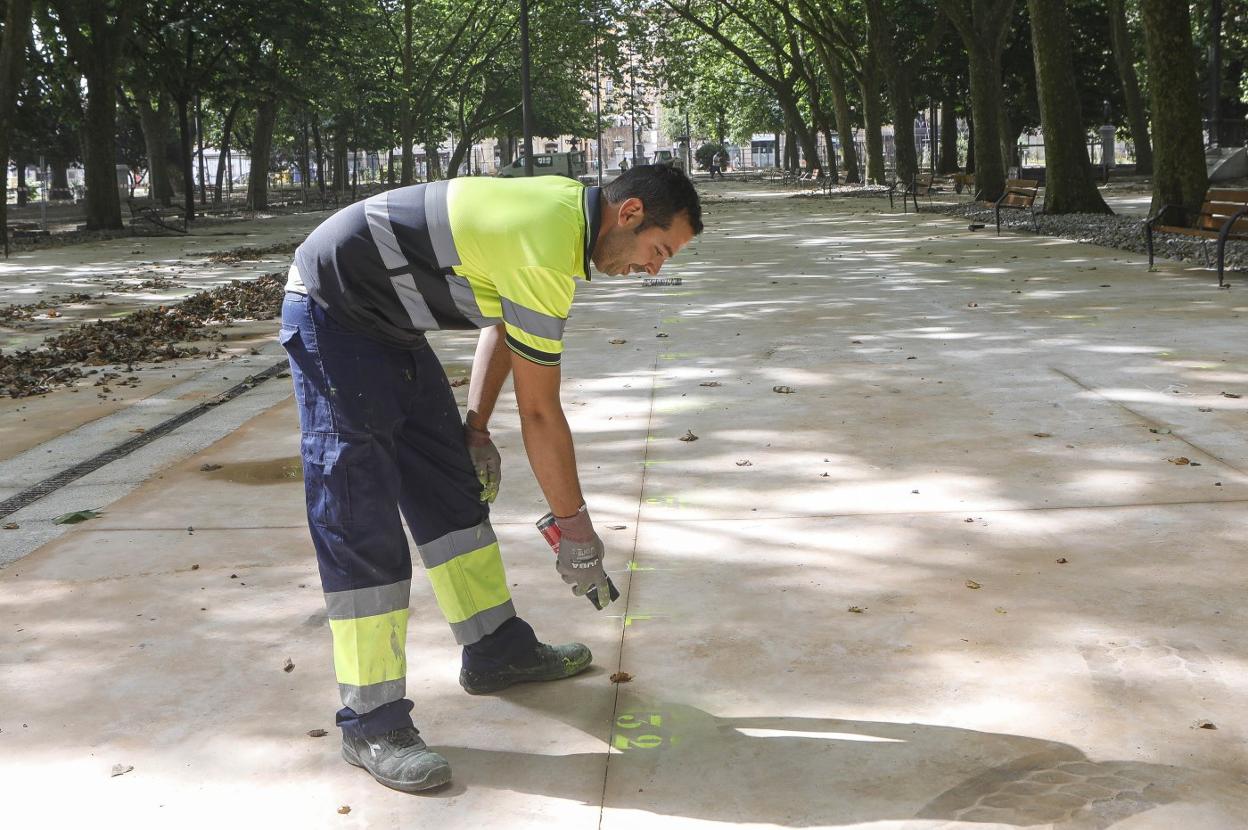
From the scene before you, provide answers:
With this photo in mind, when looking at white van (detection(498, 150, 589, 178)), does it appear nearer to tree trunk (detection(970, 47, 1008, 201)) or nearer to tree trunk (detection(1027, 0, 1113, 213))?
tree trunk (detection(970, 47, 1008, 201))

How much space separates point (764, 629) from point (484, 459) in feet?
3.55

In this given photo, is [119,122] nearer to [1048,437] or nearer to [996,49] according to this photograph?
[996,49]

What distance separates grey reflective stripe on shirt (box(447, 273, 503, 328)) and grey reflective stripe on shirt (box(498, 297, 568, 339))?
185 mm

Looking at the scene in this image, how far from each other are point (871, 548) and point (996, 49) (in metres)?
23.2

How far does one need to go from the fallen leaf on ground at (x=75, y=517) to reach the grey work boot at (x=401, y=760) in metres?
2.82

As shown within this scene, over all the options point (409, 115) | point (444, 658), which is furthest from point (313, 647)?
point (409, 115)

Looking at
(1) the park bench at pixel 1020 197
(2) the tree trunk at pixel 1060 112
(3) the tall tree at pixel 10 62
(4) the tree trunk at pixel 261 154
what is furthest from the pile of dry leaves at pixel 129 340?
(4) the tree trunk at pixel 261 154

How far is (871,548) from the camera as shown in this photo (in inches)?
192

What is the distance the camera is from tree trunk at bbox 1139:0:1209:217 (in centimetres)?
1528

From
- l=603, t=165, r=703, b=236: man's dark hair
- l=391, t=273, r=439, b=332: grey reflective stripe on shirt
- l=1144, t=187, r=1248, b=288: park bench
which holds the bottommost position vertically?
l=391, t=273, r=439, b=332: grey reflective stripe on shirt

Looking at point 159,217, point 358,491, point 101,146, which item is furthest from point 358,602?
point 159,217

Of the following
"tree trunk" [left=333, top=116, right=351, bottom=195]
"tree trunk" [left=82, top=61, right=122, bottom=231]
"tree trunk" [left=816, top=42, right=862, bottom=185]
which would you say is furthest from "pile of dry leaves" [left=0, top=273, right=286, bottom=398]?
"tree trunk" [left=333, top=116, right=351, bottom=195]

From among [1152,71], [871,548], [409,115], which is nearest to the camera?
[871,548]

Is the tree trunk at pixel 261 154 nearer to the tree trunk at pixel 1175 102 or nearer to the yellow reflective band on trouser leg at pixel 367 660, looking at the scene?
the tree trunk at pixel 1175 102
